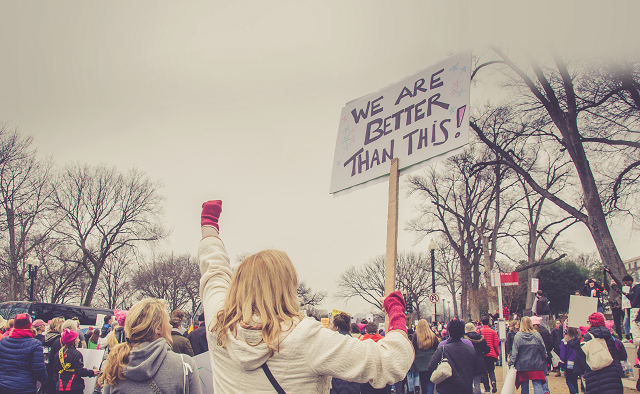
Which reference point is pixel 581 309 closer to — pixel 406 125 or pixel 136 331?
pixel 406 125

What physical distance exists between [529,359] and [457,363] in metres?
3.07

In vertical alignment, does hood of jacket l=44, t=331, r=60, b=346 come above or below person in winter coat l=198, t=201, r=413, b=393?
below

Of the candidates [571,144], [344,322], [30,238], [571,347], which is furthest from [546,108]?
[30,238]

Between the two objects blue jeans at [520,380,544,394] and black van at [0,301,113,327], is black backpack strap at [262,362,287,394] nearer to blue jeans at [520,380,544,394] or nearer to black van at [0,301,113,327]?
blue jeans at [520,380,544,394]

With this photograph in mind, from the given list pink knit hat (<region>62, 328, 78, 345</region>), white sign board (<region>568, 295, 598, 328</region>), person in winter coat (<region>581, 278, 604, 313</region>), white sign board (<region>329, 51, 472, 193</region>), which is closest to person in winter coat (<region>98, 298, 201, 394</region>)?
white sign board (<region>329, 51, 472, 193</region>)

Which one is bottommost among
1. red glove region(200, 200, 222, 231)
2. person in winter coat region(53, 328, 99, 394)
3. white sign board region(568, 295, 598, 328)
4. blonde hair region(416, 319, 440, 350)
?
person in winter coat region(53, 328, 99, 394)

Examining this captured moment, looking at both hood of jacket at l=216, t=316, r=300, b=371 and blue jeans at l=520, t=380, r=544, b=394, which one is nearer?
hood of jacket at l=216, t=316, r=300, b=371

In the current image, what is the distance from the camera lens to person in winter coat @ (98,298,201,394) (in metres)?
3.02

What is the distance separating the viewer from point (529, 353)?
8.63 meters

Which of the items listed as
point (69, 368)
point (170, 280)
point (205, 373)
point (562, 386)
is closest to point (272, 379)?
point (205, 373)

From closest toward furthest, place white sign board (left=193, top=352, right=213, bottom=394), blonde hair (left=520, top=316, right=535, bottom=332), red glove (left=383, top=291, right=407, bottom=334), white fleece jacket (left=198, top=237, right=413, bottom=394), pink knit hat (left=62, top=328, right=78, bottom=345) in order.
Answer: white fleece jacket (left=198, top=237, right=413, bottom=394)
red glove (left=383, top=291, right=407, bottom=334)
white sign board (left=193, top=352, right=213, bottom=394)
pink knit hat (left=62, top=328, right=78, bottom=345)
blonde hair (left=520, top=316, right=535, bottom=332)

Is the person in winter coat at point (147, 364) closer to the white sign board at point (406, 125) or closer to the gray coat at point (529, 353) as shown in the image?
the white sign board at point (406, 125)

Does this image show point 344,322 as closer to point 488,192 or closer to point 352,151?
point 352,151

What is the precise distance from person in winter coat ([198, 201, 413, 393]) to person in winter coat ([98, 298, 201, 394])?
1297 millimetres
